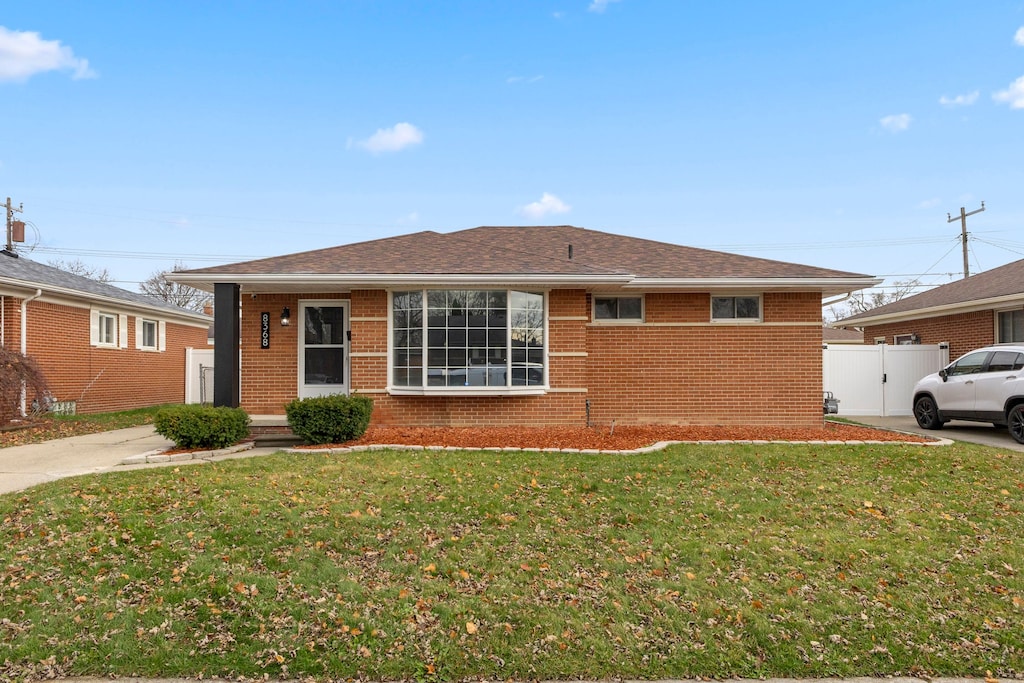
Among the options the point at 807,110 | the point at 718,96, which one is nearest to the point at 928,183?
the point at 807,110

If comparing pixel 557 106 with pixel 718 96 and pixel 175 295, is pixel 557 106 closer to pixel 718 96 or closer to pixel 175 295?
pixel 718 96

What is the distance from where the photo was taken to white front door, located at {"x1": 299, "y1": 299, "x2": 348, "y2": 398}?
11.9 m

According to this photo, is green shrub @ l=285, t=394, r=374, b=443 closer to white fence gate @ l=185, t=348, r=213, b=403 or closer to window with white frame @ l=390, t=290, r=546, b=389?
window with white frame @ l=390, t=290, r=546, b=389

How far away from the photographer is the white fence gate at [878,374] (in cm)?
1578

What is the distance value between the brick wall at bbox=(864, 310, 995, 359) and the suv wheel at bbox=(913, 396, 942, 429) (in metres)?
3.34

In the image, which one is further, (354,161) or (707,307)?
(354,161)

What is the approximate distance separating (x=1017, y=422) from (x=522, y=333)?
29.7 feet

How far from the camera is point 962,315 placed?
15648 millimetres

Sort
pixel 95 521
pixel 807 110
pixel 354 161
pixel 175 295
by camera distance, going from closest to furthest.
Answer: pixel 95 521 → pixel 807 110 → pixel 354 161 → pixel 175 295

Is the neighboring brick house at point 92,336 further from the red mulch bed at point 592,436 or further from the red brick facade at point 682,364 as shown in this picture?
the red mulch bed at point 592,436

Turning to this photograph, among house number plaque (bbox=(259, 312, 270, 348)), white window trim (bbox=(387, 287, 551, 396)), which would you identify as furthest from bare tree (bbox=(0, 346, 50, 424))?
white window trim (bbox=(387, 287, 551, 396))

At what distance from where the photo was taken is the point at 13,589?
4156mm

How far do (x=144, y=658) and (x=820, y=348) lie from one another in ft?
38.8

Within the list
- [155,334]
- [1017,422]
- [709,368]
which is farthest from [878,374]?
[155,334]
